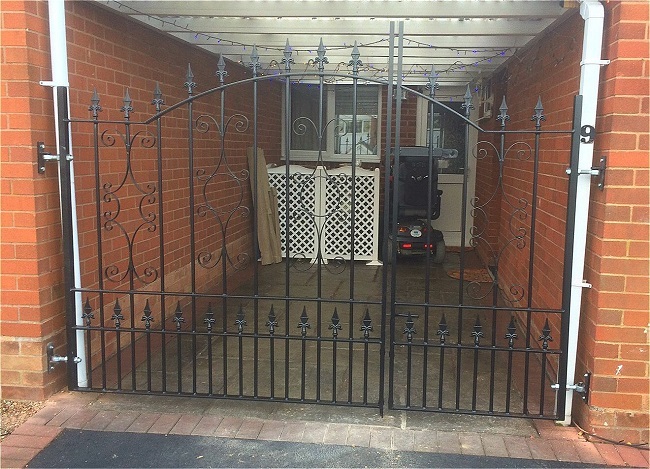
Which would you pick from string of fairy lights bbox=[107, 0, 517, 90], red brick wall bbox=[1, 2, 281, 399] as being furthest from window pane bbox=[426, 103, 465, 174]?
red brick wall bbox=[1, 2, 281, 399]

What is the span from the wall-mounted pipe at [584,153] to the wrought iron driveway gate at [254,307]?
65 mm

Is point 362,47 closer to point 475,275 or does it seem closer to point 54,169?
point 54,169

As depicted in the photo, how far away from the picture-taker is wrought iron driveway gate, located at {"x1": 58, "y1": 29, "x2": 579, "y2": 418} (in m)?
3.33

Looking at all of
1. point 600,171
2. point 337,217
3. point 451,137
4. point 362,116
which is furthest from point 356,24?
point 451,137

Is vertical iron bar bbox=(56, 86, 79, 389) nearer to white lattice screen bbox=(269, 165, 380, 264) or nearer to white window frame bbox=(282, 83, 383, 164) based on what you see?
white lattice screen bbox=(269, 165, 380, 264)

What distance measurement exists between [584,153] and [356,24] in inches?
95.6

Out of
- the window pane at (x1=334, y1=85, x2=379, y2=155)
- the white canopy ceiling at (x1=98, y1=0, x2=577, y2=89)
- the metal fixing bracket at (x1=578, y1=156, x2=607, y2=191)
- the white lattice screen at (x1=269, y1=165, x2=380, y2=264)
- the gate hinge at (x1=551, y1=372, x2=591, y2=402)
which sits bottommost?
Result: the gate hinge at (x1=551, y1=372, x2=591, y2=402)

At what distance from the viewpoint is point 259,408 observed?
11.9ft

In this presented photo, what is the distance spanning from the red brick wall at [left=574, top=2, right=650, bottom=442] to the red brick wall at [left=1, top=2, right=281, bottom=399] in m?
2.43

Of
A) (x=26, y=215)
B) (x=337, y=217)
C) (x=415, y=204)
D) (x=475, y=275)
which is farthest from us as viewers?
(x=415, y=204)

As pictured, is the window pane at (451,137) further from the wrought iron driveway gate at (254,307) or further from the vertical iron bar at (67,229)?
the vertical iron bar at (67,229)

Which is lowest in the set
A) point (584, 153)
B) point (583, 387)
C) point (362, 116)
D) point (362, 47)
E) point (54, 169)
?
point (583, 387)

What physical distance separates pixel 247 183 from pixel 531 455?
18.1 feet

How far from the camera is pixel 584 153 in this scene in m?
3.14
